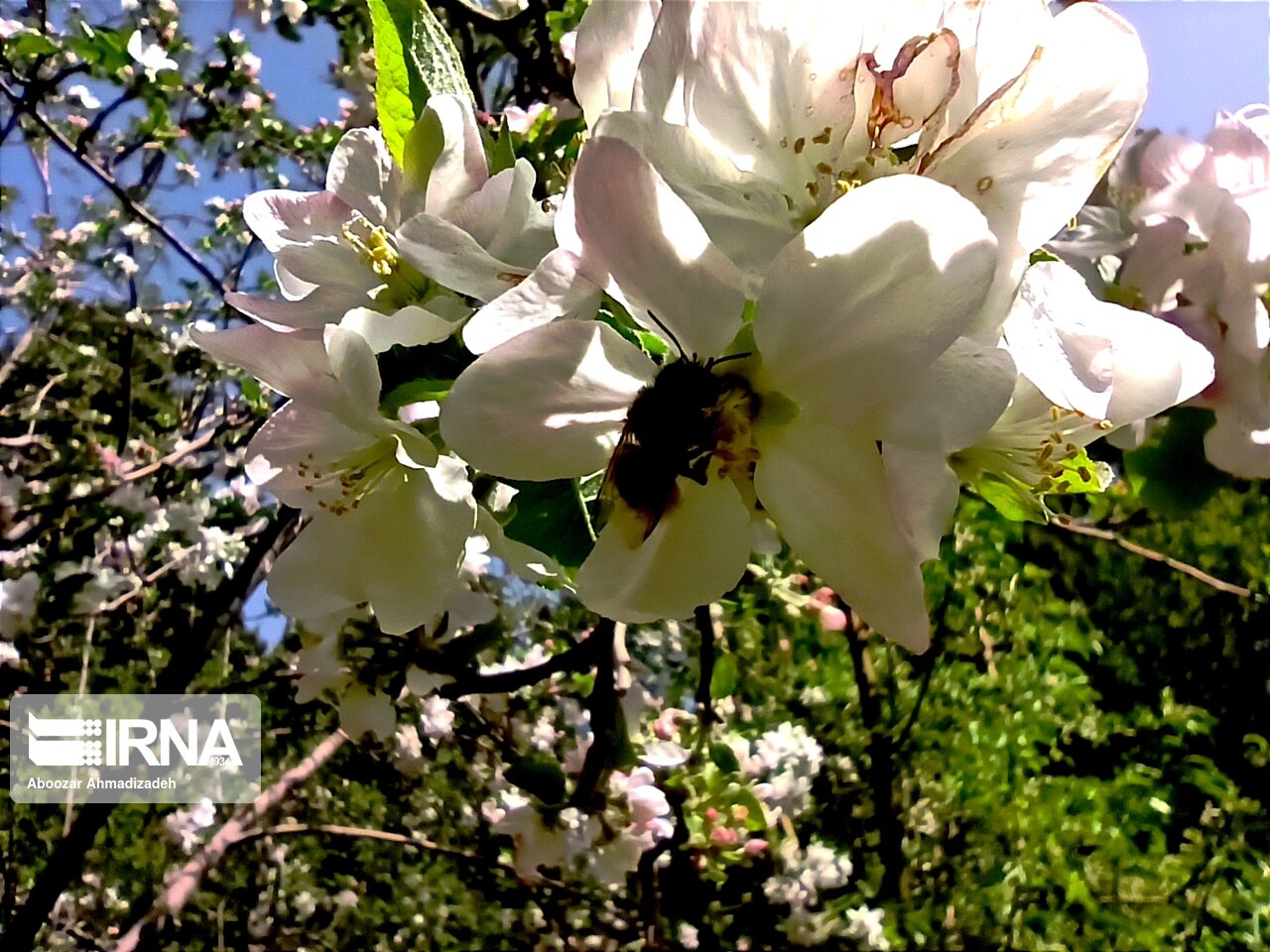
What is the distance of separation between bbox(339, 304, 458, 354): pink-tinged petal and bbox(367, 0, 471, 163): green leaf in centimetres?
9

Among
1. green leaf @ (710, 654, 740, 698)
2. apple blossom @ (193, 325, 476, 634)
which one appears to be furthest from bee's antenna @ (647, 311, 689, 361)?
green leaf @ (710, 654, 740, 698)

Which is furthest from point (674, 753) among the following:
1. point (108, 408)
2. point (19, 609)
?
point (108, 408)

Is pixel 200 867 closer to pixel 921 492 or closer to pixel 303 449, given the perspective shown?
pixel 303 449

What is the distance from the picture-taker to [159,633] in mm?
3463

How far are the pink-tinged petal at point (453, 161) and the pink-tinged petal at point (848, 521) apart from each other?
0.18 metres

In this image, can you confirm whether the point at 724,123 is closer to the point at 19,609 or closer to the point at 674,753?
the point at 674,753

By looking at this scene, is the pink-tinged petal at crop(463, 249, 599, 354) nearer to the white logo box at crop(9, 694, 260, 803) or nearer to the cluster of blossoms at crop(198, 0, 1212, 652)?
the cluster of blossoms at crop(198, 0, 1212, 652)

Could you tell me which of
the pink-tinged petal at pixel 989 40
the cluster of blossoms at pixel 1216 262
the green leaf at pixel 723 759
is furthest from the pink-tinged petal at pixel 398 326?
the green leaf at pixel 723 759

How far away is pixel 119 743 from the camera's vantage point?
8.80 feet

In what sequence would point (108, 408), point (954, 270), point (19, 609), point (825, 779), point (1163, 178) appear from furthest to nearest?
1. point (108, 408)
2. point (825, 779)
3. point (19, 609)
4. point (1163, 178)
5. point (954, 270)

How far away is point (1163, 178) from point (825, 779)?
234 cm

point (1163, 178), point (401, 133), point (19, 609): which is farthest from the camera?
point (19, 609)

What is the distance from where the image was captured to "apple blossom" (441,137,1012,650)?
29cm

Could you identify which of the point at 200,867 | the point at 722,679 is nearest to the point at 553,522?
the point at 722,679
